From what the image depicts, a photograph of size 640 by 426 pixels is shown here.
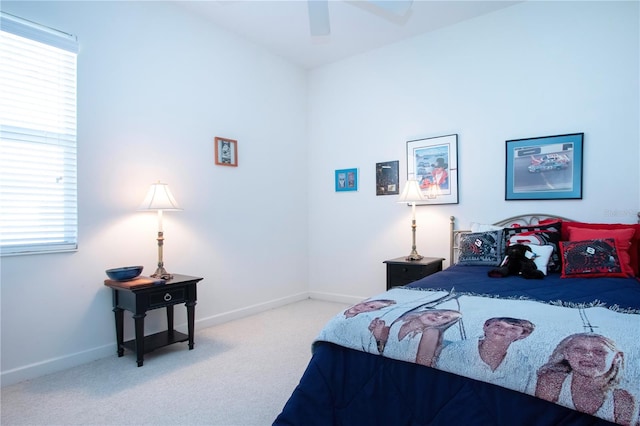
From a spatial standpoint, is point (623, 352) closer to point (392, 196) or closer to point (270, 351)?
point (270, 351)

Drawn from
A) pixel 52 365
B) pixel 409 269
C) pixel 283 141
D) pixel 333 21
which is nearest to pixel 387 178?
pixel 409 269

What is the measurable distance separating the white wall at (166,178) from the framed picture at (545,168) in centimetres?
248

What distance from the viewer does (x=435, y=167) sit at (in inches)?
152

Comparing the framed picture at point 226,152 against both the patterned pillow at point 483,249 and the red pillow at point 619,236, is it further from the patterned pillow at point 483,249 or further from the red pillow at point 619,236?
the red pillow at point 619,236

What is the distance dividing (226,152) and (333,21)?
1704 millimetres

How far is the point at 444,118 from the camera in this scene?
383 centimetres

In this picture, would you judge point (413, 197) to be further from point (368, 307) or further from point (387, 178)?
point (368, 307)

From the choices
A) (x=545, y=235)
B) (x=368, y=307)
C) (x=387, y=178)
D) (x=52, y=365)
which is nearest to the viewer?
(x=368, y=307)

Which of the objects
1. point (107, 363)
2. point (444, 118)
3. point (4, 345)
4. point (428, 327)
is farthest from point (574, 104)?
point (4, 345)

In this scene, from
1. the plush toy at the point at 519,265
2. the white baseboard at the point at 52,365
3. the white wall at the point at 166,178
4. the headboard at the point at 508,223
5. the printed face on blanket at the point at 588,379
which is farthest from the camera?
the headboard at the point at 508,223

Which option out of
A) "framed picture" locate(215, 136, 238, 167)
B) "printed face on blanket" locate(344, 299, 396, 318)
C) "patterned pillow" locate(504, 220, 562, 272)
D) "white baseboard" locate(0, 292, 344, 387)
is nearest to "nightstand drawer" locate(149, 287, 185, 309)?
"white baseboard" locate(0, 292, 344, 387)

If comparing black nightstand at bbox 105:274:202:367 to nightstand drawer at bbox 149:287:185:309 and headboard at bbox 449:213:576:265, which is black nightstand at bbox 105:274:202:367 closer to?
nightstand drawer at bbox 149:287:185:309

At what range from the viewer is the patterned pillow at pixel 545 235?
267cm

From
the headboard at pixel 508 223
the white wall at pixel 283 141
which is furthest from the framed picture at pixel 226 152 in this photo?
the headboard at pixel 508 223
